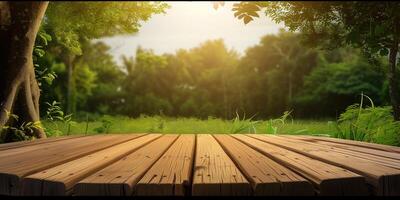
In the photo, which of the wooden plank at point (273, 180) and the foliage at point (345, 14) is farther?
the foliage at point (345, 14)

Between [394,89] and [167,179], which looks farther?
[394,89]

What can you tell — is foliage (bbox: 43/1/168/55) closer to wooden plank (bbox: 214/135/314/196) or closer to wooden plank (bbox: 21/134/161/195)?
wooden plank (bbox: 21/134/161/195)

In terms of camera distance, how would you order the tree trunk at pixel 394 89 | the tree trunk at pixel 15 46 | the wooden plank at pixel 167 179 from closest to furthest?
the wooden plank at pixel 167 179 → the tree trunk at pixel 15 46 → the tree trunk at pixel 394 89

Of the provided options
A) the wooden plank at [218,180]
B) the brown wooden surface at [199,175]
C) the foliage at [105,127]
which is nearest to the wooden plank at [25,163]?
the brown wooden surface at [199,175]

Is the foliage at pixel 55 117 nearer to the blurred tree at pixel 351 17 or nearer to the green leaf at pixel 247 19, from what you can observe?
the blurred tree at pixel 351 17

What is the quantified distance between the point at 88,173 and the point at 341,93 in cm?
2728

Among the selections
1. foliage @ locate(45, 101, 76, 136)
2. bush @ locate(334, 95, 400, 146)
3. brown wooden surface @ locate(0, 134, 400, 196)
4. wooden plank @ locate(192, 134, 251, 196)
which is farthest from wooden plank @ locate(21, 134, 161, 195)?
bush @ locate(334, 95, 400, 146)

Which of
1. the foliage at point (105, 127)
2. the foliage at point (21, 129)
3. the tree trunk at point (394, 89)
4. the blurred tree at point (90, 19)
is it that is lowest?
the foliage at point (105, 127)

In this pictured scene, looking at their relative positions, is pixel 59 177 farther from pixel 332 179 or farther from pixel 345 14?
pixel 345 14

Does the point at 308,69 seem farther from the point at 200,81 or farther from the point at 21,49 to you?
the point at 21,49

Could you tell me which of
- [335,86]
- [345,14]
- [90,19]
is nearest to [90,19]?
[90,19]

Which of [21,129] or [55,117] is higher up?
[55,117]

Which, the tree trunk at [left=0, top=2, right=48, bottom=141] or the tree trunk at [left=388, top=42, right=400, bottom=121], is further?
the tree trunk at [left=388, top=42, right=400, bottom=121]

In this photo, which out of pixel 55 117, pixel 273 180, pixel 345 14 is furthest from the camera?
A: pixel 55 117
